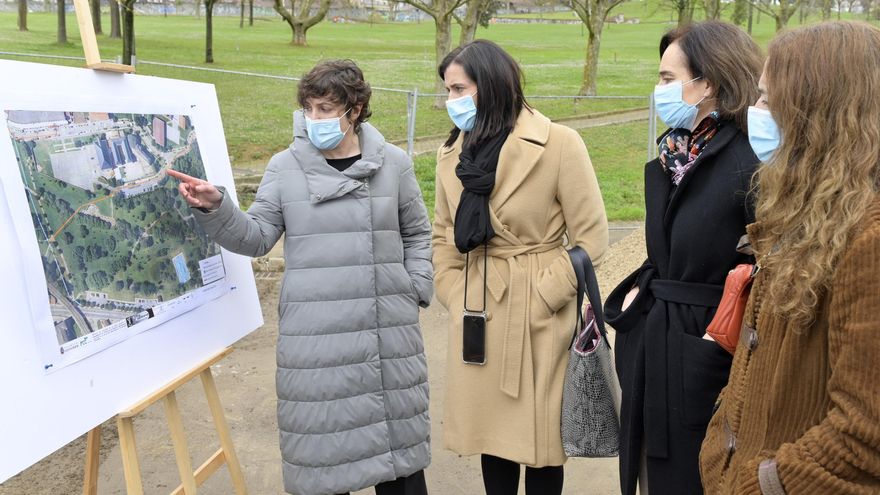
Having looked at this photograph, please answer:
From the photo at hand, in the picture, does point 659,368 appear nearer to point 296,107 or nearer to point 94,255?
point 94,255

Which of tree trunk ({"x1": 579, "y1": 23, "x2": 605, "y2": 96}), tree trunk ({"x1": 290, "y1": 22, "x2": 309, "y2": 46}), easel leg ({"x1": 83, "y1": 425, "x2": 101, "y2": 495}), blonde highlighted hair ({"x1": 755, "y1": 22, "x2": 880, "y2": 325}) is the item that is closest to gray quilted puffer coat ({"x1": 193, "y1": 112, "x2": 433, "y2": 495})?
easel leg ({"x1": 83, "y1": 425, "x2": 101, "y2": 495})

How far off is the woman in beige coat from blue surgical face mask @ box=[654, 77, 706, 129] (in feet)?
1.69

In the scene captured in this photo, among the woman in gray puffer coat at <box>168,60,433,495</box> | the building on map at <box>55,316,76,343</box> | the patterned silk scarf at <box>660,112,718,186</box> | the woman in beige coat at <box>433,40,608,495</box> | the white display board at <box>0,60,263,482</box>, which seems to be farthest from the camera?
the woman in beige coat at <box>433,40,608,495</box>

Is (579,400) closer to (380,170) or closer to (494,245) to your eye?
(494,245)

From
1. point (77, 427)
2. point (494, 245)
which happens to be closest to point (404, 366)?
point (494, 245)

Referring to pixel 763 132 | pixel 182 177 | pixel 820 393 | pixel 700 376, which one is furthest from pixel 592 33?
pixel 820 393

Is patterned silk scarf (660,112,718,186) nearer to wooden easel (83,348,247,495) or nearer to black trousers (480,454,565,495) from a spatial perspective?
black trousers (480,454,565,495)

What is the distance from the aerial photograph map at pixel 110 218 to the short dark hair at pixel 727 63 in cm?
194

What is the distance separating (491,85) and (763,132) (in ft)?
4.25

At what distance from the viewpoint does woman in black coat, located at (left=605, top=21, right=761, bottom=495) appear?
93.5 inches

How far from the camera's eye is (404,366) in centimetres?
308

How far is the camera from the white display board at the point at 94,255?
90.4 inches

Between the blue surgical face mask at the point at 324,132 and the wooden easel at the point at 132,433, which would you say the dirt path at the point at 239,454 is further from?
the blue surgical face mask at the point at 324,132

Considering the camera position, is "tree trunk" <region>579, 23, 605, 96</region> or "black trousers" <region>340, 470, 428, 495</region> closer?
"black trousers" <region>340, 470, 428, 495</region>
